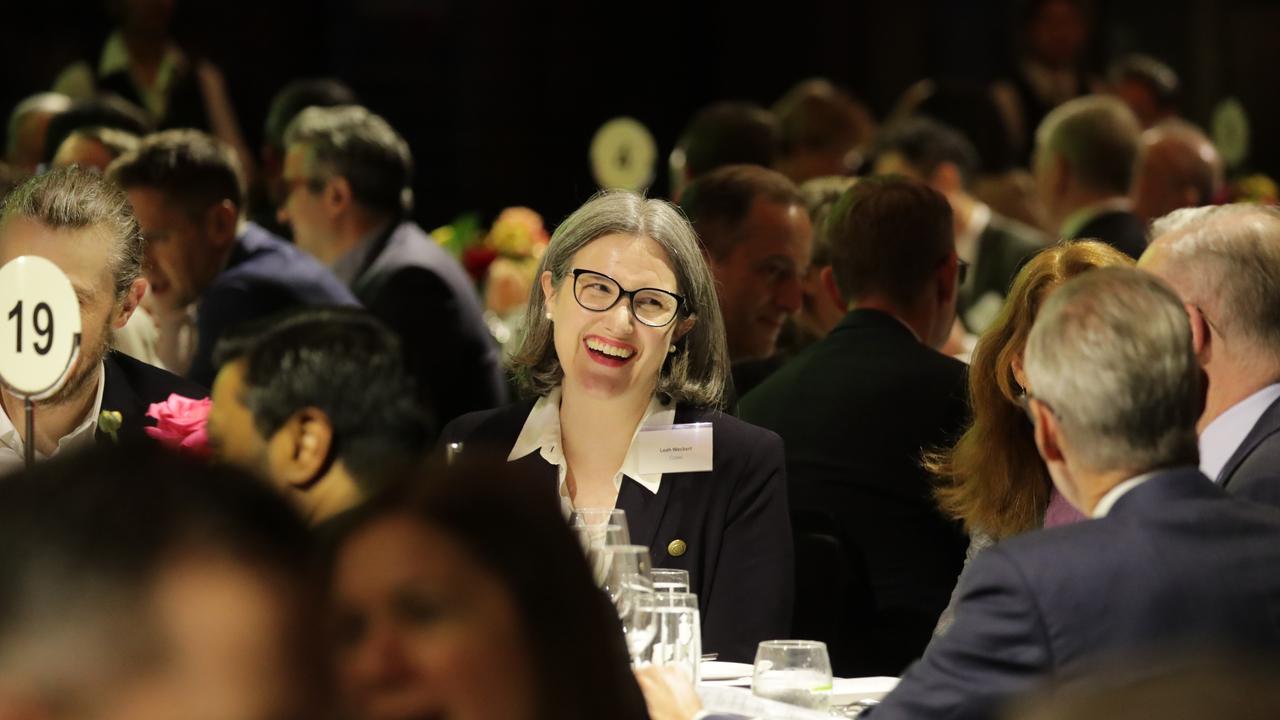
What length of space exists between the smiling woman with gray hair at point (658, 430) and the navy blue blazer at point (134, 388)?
0.60m

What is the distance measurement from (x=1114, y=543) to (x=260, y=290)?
3.47m

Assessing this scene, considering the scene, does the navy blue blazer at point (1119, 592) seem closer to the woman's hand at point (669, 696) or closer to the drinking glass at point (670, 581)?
the woman's hand at point (669, 696)

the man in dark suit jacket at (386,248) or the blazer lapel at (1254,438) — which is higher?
the man in dark suit jacket at (386,248)

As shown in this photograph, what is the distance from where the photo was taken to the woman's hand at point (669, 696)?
2439 millimetres

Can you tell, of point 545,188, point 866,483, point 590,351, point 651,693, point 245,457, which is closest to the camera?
point 245,457

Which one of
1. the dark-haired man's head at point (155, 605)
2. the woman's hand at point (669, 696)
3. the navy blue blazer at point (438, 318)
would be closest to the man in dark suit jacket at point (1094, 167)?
the navy blue blazer at point (438, 318)

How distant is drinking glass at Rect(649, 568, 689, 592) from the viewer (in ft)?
9.13

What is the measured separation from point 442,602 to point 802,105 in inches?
253

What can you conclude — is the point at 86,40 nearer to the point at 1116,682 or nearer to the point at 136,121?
the point at 136,121

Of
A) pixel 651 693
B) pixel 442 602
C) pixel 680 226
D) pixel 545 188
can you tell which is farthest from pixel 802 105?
pixel 442 602

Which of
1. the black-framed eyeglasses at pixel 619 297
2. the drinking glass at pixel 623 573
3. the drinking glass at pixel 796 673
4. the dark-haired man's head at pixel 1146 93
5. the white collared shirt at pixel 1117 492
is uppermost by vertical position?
the dark-haired man's head at pixel 1146 93

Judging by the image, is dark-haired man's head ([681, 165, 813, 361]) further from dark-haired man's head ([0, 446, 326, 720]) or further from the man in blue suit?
dark-haired man's head ([0, 446, 326, 720])

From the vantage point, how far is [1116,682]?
0.87 metres

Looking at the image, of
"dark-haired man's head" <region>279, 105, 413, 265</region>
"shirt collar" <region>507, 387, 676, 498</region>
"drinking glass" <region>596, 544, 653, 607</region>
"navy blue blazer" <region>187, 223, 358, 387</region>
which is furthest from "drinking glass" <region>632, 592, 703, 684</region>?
"dark-haired man's head" <region>279, 105, 413, 265</region>
